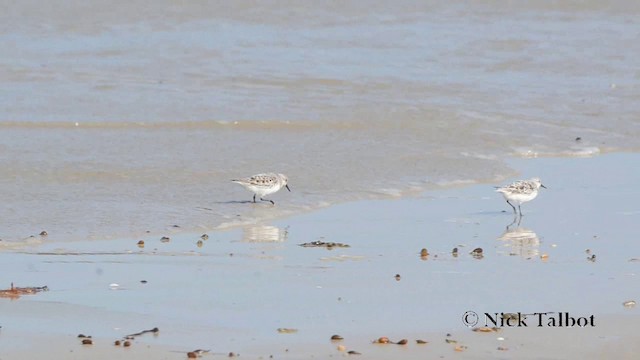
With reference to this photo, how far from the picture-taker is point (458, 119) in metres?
14.4

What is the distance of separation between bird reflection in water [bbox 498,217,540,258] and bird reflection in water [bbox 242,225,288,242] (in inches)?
59.6

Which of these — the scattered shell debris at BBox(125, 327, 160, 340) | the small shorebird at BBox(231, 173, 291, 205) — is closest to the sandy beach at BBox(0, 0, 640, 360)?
the scattered shell debris at BBox(125, 327, 160, 340)

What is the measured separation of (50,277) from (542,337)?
2.87 m

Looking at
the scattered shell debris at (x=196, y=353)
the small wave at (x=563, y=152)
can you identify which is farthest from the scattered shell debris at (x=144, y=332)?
the small wave at (x=563, y=152)

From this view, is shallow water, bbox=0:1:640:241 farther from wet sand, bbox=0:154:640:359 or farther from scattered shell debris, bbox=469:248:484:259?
scattered shell debris, bbox=469:248:484:259

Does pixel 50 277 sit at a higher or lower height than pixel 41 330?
Answer: higher

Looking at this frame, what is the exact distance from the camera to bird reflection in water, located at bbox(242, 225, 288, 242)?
344 inches

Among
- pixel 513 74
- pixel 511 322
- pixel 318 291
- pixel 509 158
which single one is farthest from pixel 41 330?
pixel 513 74

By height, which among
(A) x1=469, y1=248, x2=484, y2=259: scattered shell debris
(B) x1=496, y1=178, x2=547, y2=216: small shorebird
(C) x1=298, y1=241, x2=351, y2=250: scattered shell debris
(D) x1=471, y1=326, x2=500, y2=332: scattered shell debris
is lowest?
(D) x1=471, y1=326, x2=500, y2=332: scattered shell debris

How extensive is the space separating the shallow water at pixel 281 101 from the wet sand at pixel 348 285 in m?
0.84

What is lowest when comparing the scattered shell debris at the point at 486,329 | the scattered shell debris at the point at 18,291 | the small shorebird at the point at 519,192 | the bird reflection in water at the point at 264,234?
the scattered shell debris at the point at 486,329

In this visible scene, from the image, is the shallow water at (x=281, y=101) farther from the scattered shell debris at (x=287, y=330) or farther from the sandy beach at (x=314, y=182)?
the scattered shell debris at (x=287, y=330)

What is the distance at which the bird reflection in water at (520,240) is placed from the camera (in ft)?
27.3

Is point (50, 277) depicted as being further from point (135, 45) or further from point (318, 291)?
point (135, 45)
